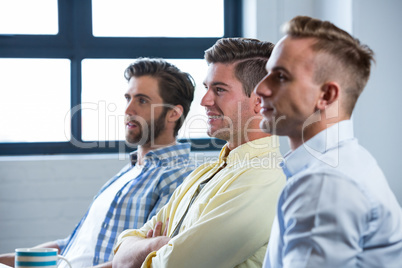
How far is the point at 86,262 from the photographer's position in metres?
1.92

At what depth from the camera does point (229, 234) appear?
1252mm

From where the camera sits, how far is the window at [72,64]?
315 centimetres

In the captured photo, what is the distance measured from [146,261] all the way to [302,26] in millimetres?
749

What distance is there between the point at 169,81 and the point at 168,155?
1.19 feet

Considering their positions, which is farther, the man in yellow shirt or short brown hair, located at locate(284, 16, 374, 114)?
the man in yellow shirt

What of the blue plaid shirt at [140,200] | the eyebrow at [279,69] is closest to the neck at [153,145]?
the blue plaid shirt at [140,200]

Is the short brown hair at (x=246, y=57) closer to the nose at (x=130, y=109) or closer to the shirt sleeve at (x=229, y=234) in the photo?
the shirt sleeve at (x=229, y=234)

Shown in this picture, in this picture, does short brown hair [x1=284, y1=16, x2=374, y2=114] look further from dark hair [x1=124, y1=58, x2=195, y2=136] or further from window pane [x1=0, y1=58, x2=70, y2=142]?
window pane [x1=0, y1=58, x2=70, y2=142]

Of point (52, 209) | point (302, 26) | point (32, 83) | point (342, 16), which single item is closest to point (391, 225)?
point (302, 26)

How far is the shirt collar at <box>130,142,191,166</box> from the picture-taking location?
2115 mm

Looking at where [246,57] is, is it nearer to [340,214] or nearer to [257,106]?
[257,106]

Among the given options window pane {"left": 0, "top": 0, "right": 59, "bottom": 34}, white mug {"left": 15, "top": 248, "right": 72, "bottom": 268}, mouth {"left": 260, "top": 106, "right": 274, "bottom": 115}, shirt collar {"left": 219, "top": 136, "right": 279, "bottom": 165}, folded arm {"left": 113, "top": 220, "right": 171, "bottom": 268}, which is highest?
window pane {"left": 0, "top": 0, "right": 59, "bottom": 34}

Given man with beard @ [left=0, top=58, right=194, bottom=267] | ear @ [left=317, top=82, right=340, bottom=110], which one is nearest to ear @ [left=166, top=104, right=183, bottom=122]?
man with beard @ [left=0, top=58, right=194, bottom=267]

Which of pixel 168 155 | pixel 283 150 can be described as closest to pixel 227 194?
pixel 168 155
